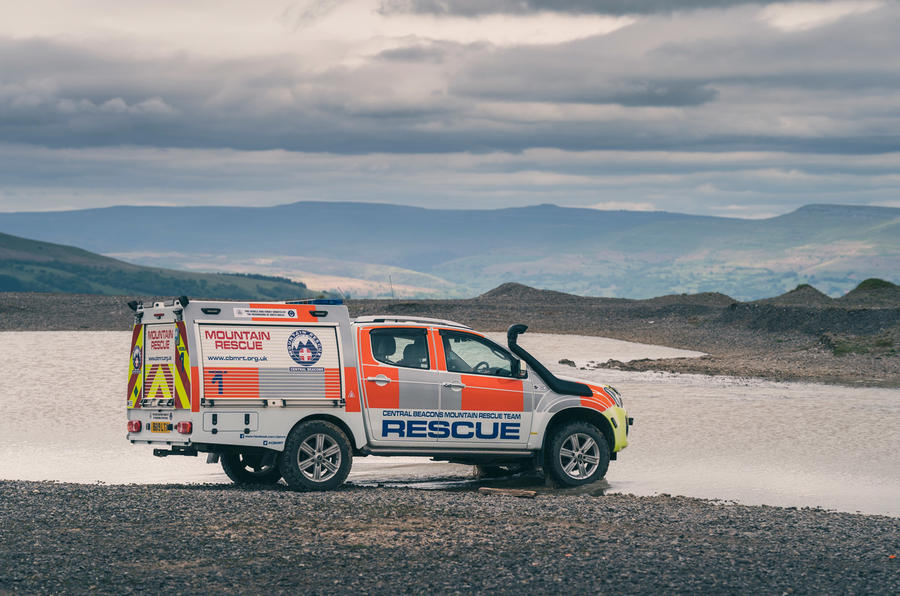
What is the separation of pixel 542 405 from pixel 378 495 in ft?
9.12

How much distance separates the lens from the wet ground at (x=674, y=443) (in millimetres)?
16469

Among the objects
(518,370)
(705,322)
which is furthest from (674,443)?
(705,322)

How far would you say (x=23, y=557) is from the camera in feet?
32.4

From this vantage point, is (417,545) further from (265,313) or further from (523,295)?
(523,295)

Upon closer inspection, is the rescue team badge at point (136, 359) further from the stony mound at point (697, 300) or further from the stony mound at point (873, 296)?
the stony mound at point (697, 300)

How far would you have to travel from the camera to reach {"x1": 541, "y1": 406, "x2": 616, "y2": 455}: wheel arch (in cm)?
1554

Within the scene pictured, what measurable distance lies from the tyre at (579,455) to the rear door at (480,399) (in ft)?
Result: 1.67

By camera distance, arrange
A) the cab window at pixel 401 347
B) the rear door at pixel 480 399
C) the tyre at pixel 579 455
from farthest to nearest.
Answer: the tyre at pixel 579 455, the rear door at pixel 480 399, the cab window at pixel 401 347

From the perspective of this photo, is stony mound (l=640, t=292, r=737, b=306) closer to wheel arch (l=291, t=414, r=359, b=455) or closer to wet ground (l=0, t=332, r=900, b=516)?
wet ground (l=0, t=332, r=900, b=516)

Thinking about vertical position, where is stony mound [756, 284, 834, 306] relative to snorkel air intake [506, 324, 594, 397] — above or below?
above

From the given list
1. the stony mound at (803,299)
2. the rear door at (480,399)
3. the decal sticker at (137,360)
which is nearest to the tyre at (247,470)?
the decal sticker at (137,360)

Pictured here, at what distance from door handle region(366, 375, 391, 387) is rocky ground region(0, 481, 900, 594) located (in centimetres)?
154

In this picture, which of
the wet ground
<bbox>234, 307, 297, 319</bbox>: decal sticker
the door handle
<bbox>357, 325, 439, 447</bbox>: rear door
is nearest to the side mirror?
<bbox>357, 325, 439, 447</bbox>: rear door

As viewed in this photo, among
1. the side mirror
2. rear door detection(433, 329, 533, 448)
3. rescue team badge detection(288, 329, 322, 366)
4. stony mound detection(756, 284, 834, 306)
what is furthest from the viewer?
stony mound detection(756, 284, 834, 306)
